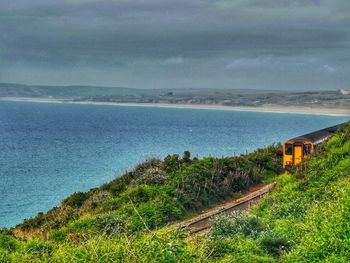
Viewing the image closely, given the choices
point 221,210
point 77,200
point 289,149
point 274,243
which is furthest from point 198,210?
point 274,243

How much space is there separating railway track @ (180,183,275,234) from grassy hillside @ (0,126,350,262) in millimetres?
836

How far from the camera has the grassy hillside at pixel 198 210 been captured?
1205 cm

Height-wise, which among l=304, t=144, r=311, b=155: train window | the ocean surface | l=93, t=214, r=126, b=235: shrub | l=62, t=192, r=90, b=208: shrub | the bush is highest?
l=304, t=144, r=311, b=155: train window

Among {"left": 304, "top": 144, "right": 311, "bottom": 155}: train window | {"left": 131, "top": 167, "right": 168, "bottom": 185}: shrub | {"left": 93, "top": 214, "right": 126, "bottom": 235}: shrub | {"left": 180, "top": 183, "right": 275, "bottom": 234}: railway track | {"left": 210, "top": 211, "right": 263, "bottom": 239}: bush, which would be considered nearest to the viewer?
{"left": 210, "top": 211, "right": 263, "bottom": 239}: bush

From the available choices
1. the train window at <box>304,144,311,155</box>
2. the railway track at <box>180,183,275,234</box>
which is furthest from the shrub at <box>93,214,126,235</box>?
the train window at <box>304,144,311,155</box>

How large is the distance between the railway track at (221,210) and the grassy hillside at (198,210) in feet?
2.74

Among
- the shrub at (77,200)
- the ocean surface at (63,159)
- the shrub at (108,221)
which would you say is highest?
the shrub at (108,221)

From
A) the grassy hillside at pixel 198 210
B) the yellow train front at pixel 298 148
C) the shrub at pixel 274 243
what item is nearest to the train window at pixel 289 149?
the yellow train front at pixel 298 148

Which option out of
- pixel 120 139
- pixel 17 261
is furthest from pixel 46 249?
pixel 120 139

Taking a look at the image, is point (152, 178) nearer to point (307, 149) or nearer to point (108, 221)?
point (108, 221)

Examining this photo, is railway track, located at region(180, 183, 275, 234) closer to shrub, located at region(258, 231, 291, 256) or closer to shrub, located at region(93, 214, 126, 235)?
shrub, located at region(93, 214, 126, 235)

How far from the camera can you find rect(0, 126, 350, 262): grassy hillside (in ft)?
39.5

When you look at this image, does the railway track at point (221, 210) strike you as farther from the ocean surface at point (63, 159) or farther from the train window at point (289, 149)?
the ocean surface at point (63, 159)

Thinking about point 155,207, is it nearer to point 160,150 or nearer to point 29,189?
point 29,189
